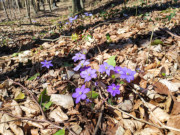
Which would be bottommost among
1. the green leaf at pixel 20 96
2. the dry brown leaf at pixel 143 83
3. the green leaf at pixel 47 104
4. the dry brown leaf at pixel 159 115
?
the dry brown leaf at pixel 159 115

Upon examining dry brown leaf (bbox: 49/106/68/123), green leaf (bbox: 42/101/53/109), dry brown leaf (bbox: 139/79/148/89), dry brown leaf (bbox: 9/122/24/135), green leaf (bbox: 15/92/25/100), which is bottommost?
dry brown leaf (bbox: 9/122/24/135)

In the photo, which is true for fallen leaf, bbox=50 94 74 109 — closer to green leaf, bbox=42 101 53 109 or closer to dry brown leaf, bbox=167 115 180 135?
green leaf, bbox=42 101 53 109

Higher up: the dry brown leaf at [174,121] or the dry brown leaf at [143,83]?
the dry brown leaf at [143,83]

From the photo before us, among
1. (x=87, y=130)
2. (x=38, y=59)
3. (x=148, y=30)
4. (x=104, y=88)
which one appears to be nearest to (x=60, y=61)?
(x=38, y=59)

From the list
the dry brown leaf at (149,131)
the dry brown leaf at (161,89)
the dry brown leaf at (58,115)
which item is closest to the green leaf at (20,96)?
the dry brown leaf at (58,115)

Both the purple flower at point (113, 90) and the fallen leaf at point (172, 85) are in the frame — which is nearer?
the purple flower at point (113, 90)

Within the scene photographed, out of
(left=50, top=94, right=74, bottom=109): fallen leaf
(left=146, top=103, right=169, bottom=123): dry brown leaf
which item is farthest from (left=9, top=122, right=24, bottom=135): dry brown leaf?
(left=146, top=103, right=169, bottom=123): dry brown leaf

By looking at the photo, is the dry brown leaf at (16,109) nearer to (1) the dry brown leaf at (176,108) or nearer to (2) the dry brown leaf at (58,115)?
(2) the dry brown leaf at (58,115)

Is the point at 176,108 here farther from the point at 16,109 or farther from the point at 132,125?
the point at 16,109

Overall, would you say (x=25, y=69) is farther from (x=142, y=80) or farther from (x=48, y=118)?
(x=142, y=80)
